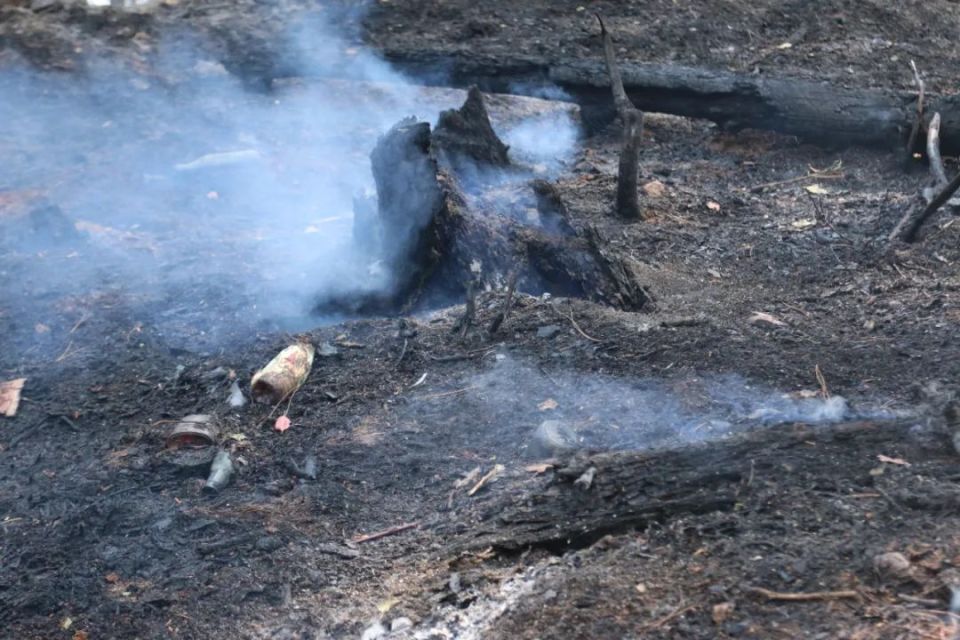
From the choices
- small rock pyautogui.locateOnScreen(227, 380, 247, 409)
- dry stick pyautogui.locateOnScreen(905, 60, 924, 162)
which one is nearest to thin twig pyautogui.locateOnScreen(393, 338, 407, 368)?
small rock pyautogui.locateOnScreen(227, 380, 247, 409)

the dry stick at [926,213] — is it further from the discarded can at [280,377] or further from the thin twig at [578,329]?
the discarded can at [280,377]

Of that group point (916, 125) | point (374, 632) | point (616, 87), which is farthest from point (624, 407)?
point (916, 125)

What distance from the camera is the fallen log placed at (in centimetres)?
725

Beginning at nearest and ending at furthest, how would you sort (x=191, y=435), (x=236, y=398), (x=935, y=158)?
1. (x=191, y=435)
2. (x=236, y=398)
3. (x=935, y=158)

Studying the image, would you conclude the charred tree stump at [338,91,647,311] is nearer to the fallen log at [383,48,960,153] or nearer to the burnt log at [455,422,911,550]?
the burnt log at [455,422,911,550]

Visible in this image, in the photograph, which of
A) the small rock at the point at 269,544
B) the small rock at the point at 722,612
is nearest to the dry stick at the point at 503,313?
the small rock at the point at 269,544

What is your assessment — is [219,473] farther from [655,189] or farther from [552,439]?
[655,189]

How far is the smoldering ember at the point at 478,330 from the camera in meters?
3.21

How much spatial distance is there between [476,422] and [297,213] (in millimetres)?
3286

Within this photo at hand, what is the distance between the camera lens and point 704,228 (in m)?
6.40

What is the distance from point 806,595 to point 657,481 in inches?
28.4

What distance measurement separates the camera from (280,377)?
4.51 meters

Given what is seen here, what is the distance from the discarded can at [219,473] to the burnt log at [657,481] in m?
1.14

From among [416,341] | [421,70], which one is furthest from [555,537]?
[421,70]
